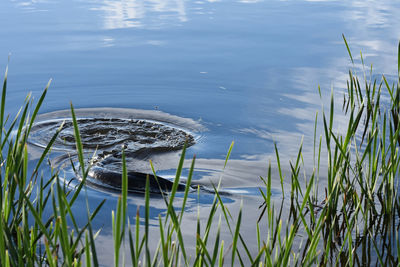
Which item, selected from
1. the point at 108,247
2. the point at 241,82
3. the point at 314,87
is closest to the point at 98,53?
the point at 241,82

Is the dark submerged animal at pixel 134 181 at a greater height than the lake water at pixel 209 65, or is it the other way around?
the lake water at pixel 209 65

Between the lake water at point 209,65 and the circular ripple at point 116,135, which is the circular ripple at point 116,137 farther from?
the lake water at point 209,65

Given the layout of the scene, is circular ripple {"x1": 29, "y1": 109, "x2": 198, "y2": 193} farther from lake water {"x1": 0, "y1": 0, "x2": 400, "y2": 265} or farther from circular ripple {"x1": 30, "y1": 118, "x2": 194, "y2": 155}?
lake water {"x1": 0, "y1": 0, "x2": 400, "y2": 265}

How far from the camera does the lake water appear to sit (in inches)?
145

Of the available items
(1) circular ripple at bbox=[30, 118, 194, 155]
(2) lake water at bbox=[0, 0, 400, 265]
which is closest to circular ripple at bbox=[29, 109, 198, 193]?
(1) circular ripple at bbox=[30, 118, 194, 155]

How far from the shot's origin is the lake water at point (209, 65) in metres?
3.68

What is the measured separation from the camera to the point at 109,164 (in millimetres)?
3443

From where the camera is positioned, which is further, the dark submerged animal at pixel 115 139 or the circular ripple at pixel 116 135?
the circular ripple at pixel 116 135

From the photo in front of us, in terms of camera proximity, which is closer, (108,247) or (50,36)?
(108,247)

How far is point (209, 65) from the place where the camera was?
563cm

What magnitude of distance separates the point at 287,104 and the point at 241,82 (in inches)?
26.7

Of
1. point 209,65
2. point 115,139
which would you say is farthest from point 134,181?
point 209,65

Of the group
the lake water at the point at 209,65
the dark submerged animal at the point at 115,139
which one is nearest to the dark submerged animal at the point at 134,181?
the dark submerged animal at the point at 115,139

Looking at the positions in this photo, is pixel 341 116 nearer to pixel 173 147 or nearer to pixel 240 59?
pixel 173 147
